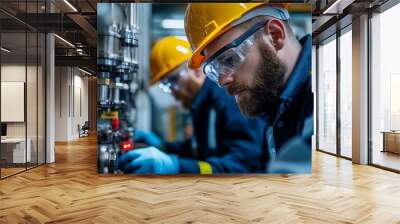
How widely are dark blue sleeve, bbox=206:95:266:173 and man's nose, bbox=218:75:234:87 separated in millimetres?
221

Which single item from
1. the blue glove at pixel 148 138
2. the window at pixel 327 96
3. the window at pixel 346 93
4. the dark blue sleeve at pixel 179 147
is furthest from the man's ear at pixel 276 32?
the window at pixel 327 96

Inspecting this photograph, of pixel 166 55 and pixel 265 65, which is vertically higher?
pixel 166 55

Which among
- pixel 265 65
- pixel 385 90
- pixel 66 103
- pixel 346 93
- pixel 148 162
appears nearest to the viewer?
pixel 265 65

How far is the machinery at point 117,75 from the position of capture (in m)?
6.06

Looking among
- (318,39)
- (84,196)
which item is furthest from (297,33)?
(318,39)

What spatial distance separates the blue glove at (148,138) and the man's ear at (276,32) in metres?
2.38

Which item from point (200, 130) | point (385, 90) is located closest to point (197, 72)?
point (200, 130)

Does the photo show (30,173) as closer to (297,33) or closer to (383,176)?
(297,33)

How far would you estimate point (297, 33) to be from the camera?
600 cm

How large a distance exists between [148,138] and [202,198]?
1.74m

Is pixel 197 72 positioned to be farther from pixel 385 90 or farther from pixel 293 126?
pixel 385 90

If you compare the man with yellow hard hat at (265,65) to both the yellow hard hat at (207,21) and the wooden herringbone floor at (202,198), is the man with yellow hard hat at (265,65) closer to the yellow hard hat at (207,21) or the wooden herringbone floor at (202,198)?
the yellow hard hat at (207,21)

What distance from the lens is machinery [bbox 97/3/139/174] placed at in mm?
6059

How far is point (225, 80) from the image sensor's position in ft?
19.6
